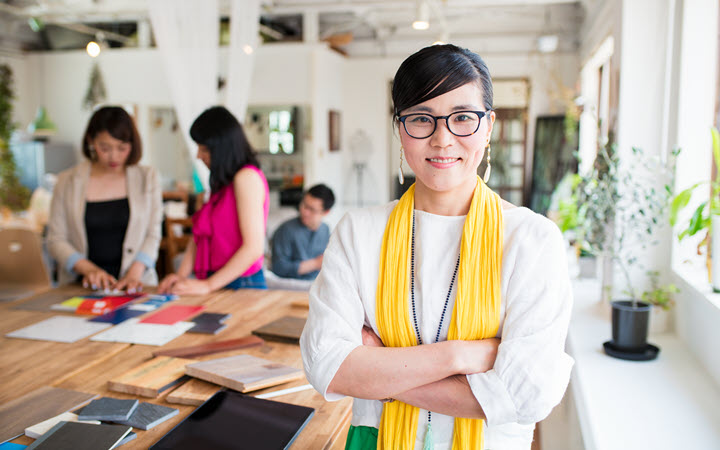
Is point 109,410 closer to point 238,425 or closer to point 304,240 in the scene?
point 238,425

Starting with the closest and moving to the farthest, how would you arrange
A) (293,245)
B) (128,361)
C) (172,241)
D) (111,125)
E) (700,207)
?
(128,361) < (700,207) < (111,125) < (293,245) < (172,241)

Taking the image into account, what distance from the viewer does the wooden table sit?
57.6 inches

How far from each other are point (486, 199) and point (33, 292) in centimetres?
245

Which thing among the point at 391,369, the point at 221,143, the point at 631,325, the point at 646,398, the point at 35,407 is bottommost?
the point at 646,398

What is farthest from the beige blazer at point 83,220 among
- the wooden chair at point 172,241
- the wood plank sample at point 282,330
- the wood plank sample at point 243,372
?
the wooden chair at point 172,241

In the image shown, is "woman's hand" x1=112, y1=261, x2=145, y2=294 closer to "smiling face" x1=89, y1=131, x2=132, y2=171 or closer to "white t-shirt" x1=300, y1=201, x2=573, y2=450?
"smiling face" x1=89, y1=131, x2=132, y2=171

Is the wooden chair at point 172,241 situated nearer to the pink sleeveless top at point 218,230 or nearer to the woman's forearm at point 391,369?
the pink sleeveless top at point 218,230

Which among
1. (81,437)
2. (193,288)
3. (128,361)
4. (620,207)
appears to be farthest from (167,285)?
(620,207)

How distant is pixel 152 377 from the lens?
5.54 ft

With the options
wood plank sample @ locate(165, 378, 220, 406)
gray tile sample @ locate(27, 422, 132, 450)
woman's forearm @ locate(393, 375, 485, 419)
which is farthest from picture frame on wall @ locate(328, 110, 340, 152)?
woman's forearm @ locate(393, 375, 485, 419)

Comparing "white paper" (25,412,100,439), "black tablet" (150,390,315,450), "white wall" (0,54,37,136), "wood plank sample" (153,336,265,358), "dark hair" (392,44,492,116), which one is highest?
"white wall" (0,54,37,136)

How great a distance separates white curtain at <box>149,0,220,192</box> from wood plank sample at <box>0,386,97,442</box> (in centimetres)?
313

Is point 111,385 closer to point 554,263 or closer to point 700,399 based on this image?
point 554,263

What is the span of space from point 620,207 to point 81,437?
2.70m
